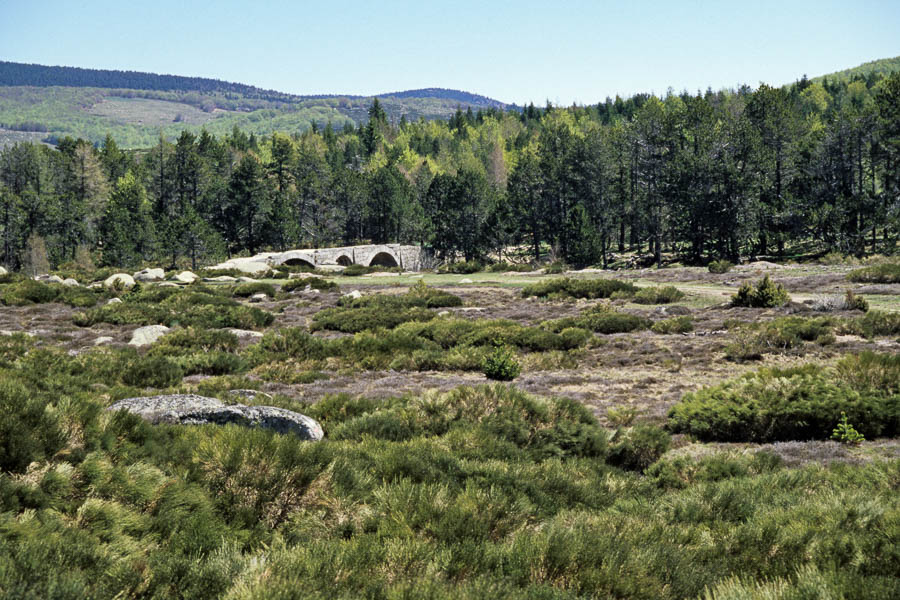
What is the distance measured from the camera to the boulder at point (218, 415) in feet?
22.9

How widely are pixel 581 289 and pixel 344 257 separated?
145 ft

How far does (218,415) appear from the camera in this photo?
A: 23.3 ft

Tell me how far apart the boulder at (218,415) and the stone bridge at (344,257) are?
4919cm

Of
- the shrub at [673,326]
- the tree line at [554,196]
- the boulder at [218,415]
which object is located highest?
the tree line at [554,196]

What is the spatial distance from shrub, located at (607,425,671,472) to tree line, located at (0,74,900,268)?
47.5m

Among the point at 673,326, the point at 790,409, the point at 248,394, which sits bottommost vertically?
the point at 248,394

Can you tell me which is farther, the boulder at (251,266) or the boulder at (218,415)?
the boulder at (251,266)

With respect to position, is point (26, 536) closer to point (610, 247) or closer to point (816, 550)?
point (816, 550)

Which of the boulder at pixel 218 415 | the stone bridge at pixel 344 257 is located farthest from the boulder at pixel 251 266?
the boulder at pixel 218 415

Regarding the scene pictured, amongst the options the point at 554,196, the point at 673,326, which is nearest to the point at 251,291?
the point at 673,326

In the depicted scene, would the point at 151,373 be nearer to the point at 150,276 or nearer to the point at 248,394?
the point at 248,394

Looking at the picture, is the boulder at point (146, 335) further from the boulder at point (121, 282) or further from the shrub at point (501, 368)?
the boulder at point (121, 282)

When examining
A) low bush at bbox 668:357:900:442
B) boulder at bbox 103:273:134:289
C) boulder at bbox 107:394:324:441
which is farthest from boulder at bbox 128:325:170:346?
boulder at bbox 103:273:134:289

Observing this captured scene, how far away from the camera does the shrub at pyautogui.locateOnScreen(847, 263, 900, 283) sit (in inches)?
965
